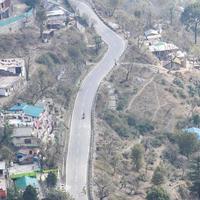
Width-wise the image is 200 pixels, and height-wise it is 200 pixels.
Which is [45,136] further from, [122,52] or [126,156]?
[122,52]

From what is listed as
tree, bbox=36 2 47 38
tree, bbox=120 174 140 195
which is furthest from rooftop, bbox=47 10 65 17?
tree, bbox=120 174 140 195

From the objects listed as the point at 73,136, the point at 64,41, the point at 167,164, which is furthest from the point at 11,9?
the point at 167,164

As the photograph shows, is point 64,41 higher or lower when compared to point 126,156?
higher

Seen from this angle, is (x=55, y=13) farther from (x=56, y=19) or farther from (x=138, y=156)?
(x=138, y=156)

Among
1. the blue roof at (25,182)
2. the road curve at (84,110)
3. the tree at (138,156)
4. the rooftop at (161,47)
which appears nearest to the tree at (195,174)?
the tree at (138,156)

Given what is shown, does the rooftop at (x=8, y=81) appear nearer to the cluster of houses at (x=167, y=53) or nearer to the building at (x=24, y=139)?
the building at (x=24, y=139)

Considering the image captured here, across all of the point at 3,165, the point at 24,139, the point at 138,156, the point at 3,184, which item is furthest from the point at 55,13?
the point at 3,184

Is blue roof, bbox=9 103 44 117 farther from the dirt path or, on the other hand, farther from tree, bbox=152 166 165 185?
the dirt path
